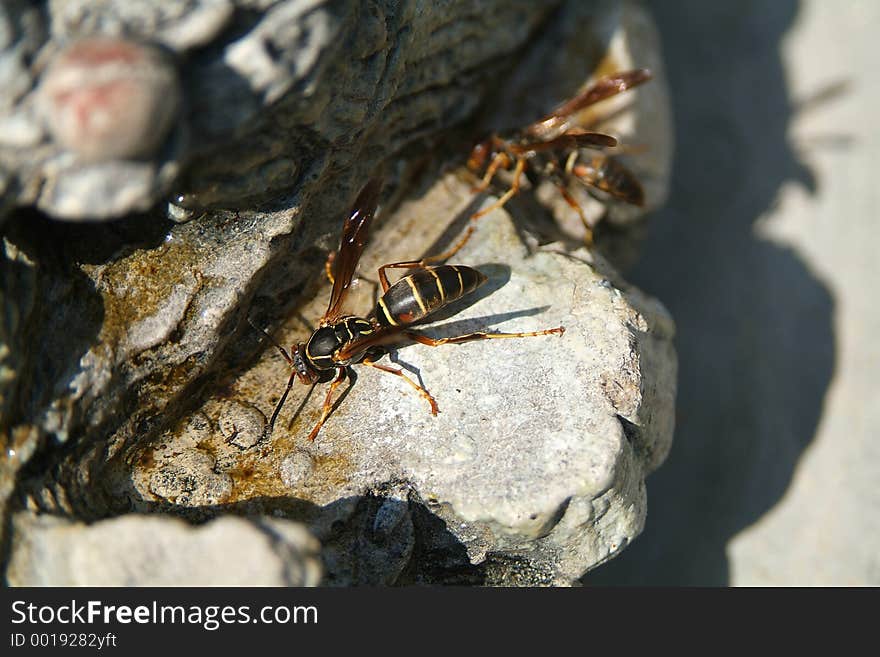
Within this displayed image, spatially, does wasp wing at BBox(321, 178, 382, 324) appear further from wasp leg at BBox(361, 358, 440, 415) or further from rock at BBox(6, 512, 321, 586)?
rock at BBox(6, 512, 321, 586)

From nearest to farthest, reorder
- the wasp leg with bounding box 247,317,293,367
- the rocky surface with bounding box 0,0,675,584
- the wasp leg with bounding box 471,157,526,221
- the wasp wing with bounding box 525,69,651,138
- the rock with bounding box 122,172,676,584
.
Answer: the rocky surface with bounding box 0,0,675,584, the rock with bounding box 122,172,676,584, the wasp leg with bounding box 247,317,293,367, the wasp leg with bounding box 471,157,526,221, the wasp wing with bounding box 525,69,651,138

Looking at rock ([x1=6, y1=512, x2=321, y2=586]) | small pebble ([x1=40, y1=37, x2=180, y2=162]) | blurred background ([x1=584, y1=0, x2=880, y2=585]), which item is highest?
small pebble ([x1=40, y1=37, x2=180, y2=162])

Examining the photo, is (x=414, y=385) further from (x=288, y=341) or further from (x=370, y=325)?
(x=288, y=341)

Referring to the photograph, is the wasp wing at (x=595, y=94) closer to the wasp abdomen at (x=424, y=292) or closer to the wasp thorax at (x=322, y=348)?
the wasp abdomen at (x=424, y=292)

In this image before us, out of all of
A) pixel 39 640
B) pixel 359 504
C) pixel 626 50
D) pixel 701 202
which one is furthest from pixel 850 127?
pixel 39 640

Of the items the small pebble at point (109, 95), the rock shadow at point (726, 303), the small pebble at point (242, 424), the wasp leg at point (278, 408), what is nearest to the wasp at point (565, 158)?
the rock shadow at point (726, 303)

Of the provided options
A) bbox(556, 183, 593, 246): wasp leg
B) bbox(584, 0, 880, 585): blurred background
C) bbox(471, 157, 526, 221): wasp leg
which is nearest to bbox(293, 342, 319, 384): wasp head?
bbox(471, 157, 526, 221): wasp leg
